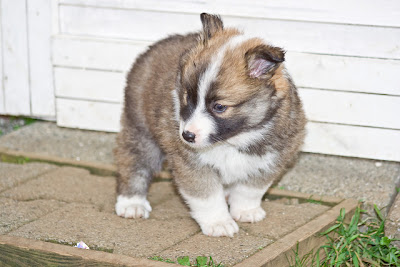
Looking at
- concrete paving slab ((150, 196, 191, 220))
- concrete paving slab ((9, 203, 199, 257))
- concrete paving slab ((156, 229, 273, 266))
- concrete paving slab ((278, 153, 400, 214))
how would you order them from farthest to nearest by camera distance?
concrete paving slab ((278, 153, 400, 214)) < concrete paving slab ((150, 196, 191, 220)) < concrete paving slab ((9, 203, 199, 257)) < concrete paving slab ((156, 229, 273, 266))

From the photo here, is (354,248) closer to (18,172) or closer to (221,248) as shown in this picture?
(221,248)

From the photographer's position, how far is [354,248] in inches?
196

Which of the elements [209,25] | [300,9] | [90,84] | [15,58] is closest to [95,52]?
[90,84]

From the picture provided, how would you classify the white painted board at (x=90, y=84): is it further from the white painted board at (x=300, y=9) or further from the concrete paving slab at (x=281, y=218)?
the concrete paving slab at (x=281, y=218)

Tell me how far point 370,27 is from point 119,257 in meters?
2.88

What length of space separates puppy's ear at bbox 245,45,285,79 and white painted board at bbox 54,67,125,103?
238cm

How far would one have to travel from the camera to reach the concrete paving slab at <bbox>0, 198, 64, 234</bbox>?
4.79m

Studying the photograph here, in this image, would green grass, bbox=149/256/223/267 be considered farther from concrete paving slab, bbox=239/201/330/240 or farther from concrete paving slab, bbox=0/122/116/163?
concrete paving slab, bbox=0/122/116/163

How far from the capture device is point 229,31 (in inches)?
185

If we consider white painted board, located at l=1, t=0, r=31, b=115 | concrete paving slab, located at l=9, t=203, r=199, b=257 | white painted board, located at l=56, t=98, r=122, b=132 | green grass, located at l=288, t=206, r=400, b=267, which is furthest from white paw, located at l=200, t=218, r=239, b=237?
white painted board, located at l=1, t=0, r=31, b=115

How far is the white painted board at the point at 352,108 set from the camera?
19.0 feet

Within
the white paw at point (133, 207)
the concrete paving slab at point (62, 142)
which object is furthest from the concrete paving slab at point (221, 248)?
the concrete paving slab at point (62, 142)

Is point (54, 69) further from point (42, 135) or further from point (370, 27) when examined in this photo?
point (370, 27)

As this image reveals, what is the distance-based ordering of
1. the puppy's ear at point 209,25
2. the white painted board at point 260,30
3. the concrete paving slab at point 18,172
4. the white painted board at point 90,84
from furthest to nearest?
1. the white painted board at point 90,84
2. the white painted board at point 260,30
3. the concrete paving slab at point 18,172
4. the puppy's ear at point 209,25
